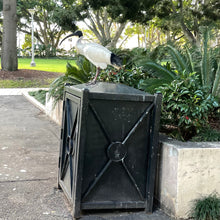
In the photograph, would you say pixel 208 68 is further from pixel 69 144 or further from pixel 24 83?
pixel 24 83

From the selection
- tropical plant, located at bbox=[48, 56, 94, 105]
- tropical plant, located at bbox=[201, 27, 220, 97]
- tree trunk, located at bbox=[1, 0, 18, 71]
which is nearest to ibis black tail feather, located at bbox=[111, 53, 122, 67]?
tropical plant, located at bbox=[201, 27, 220, 97]

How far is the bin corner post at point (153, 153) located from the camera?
3.46 meters

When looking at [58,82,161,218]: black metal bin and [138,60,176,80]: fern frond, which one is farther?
[138,60,176,80]: fern frond

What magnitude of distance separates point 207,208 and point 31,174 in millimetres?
2546

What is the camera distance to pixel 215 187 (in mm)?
3547

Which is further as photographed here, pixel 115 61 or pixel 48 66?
pixel 48 66

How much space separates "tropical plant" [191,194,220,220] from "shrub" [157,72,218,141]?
738 mm

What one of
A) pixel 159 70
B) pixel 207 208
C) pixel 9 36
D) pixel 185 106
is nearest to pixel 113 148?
pixel 185 106

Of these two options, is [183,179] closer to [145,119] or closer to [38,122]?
[145,119]

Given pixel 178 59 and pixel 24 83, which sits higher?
pixel 178 59

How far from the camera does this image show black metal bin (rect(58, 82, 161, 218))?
3.30m

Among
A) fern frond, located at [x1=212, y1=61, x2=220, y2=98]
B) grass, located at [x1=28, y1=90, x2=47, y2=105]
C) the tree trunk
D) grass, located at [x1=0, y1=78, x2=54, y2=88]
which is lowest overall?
grass, located at [x1=28, y1=90, x2=47, y2=105]

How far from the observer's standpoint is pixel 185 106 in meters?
3.79

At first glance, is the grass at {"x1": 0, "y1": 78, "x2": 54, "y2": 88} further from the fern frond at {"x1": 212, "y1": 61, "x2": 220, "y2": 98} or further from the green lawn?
the fern frond at {"x1": 212, "y1": 61, "x2": 220, "y2": 98}
